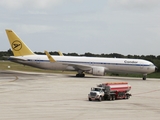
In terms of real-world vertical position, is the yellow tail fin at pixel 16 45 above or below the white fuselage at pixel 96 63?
above

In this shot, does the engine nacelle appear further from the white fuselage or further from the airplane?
the white fuselage

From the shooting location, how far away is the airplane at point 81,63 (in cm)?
5969

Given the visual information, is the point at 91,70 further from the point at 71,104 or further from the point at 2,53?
the point at 2,53

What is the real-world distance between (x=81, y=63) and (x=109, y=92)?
31.0 m

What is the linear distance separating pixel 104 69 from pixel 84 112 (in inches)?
1486

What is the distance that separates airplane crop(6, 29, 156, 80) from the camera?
196 feet

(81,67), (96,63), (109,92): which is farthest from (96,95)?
(96,63)

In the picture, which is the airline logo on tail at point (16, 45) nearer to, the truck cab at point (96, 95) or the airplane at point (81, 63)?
the airplane at point (81, 63)

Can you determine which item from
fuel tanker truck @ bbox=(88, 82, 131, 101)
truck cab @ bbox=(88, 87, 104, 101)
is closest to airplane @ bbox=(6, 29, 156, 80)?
fuel tanker truck @ bbox=(88, 82, 131, 101)

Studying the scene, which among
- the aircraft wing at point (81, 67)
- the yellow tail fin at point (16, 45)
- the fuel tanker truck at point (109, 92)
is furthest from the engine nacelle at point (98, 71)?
the fuel tanker truck at point (109, 92)

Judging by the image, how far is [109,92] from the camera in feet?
99.1

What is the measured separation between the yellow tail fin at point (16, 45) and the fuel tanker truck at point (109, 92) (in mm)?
33626

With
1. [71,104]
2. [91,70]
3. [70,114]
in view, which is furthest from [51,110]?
[91,70]

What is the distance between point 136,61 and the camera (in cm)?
5997
